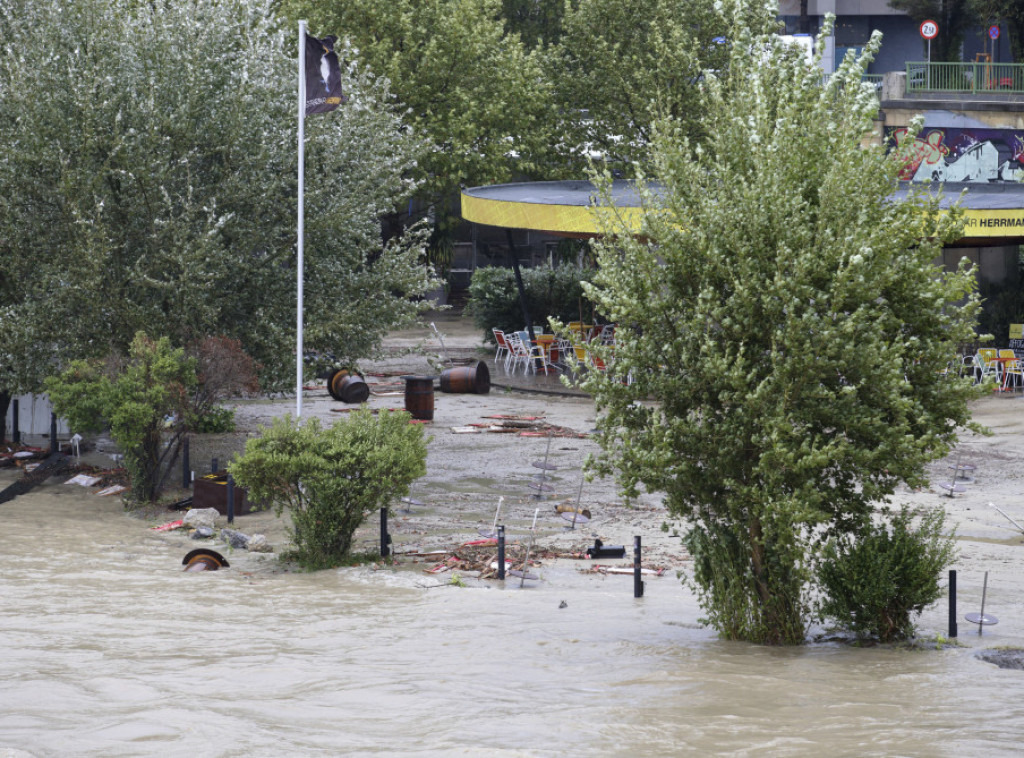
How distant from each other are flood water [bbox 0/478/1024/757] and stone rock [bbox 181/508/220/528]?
2477 mm

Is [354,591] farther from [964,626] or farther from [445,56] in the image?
[445,56]

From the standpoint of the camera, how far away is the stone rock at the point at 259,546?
1446 cm

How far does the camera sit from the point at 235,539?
577 inches

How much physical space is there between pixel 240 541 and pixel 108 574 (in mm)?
1975

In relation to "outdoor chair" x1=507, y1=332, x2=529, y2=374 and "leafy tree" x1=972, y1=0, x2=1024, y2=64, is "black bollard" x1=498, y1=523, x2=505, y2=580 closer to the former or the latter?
"outdoor chair" x1=507, y1=332, x2=529, y2=374

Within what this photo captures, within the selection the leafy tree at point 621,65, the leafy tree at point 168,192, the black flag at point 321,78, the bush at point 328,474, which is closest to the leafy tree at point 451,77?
the leafy tree at point 621,65

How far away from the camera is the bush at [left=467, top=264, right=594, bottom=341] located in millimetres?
32938

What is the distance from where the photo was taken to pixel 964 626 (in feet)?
35.6

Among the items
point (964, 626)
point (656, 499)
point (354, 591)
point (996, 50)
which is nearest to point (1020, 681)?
point (964, 626)

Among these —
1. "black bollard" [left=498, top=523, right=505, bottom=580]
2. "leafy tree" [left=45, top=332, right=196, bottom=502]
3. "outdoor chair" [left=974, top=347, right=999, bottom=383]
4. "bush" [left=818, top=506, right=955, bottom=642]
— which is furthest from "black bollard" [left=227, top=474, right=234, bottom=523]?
"outdoor chair" [left=974, top=347, right=999, bottom=383]

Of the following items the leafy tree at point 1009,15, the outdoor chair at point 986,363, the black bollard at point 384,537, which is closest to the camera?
the black bollard at point 384,537

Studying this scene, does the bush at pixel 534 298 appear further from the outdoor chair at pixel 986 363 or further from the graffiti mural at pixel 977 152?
the graffiti mural at pixel 977 152

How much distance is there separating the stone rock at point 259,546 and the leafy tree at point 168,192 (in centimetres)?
420

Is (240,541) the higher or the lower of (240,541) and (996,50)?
the lower
